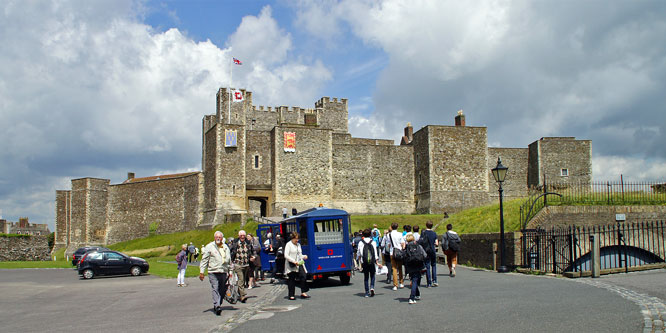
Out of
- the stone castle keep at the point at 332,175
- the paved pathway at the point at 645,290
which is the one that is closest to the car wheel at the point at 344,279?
the paved pathway at the point at 645,290

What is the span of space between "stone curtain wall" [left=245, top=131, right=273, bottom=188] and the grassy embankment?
17.1 feet

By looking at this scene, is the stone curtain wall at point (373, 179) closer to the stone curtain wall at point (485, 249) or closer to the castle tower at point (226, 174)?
the castle tower at point (226, 174)

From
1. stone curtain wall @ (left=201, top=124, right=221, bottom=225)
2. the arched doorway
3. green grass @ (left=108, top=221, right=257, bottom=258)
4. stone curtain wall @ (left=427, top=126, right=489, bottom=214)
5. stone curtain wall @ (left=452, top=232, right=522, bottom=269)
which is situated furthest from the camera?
the arched doorway

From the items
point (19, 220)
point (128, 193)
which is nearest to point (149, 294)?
point (128, 193)

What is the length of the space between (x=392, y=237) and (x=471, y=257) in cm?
762

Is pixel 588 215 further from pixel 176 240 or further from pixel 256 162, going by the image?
pixel 176 240

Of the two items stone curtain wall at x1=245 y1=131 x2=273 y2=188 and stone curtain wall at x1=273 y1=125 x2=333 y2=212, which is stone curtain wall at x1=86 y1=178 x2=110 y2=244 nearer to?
stone curtain wall at x1=245 y1=131 x2=273 y2=188

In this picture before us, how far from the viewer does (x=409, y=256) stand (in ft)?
40.5

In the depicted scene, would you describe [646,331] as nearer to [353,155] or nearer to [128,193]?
[353,155]

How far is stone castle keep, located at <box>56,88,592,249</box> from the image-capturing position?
4631cm

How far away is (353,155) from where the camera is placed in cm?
4988

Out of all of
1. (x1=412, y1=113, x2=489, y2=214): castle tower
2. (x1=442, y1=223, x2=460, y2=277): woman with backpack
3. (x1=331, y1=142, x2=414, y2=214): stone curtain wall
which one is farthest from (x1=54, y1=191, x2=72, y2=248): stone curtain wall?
(x1=442, y1=223, x2=460, y2=277): woman with backpack

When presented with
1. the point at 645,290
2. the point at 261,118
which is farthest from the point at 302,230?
the point at 261,118

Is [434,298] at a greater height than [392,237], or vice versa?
[392,237]
